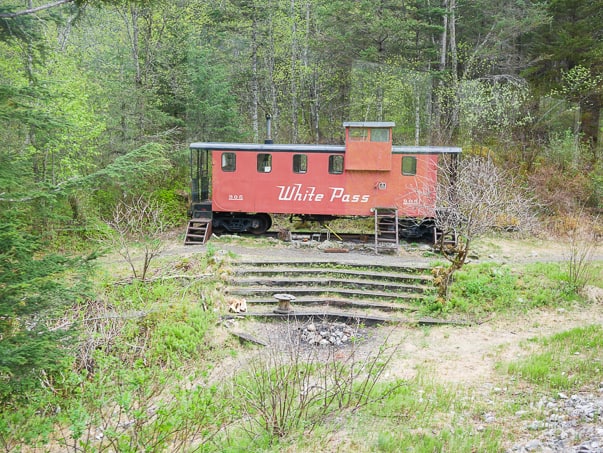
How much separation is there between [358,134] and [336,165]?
45.5 inches

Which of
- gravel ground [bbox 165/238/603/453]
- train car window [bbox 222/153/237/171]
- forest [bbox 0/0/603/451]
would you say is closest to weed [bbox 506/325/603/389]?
gravel ground [bbox 165/238/603/453]

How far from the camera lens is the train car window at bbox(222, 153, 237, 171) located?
621 inches

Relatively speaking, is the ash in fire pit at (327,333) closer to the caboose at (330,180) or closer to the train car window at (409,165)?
the caboose at (330,180)

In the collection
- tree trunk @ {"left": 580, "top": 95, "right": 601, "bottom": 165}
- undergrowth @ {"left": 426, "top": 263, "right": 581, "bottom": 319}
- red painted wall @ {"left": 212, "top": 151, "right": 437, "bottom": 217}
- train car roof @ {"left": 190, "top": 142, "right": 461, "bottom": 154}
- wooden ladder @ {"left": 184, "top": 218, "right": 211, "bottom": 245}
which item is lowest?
undergrowth @ {"left": 426, "top": 263, "right": 581, "bottom": 319}

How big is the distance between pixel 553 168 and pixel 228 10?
1437 cm

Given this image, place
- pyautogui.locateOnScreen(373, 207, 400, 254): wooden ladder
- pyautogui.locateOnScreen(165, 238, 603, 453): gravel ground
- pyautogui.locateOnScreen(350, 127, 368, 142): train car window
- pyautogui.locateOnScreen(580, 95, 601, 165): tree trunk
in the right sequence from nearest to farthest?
pyautogui.locateOnScreen(165, 238, 603, 453): gravel ground < pyautogui.locateOnScreen(373, 207, 400, 254): wooden ladder < pyautogui.locateOnScreen(350, 127, 368, 142): train car window < pyautogui.locateOnScreen(580, 95, 601, 165): tree trunk

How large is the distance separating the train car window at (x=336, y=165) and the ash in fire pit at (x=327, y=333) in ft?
19.4

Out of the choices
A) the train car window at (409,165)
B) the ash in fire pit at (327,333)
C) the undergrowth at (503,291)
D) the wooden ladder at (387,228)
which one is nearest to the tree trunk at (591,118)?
the train car window at (409,165)

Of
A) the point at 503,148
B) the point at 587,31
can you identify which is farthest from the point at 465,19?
the point at 503,148

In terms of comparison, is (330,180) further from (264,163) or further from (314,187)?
(264,163)

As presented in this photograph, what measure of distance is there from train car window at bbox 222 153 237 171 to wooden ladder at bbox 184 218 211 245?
5.83 ft

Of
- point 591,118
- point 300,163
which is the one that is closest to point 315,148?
point 300,163

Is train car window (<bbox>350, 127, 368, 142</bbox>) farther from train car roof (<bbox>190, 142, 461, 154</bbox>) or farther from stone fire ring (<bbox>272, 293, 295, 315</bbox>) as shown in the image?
stone fire ring (<bbox>272, 293, 295, 315</bbox>)

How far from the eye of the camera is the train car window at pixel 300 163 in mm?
15529
